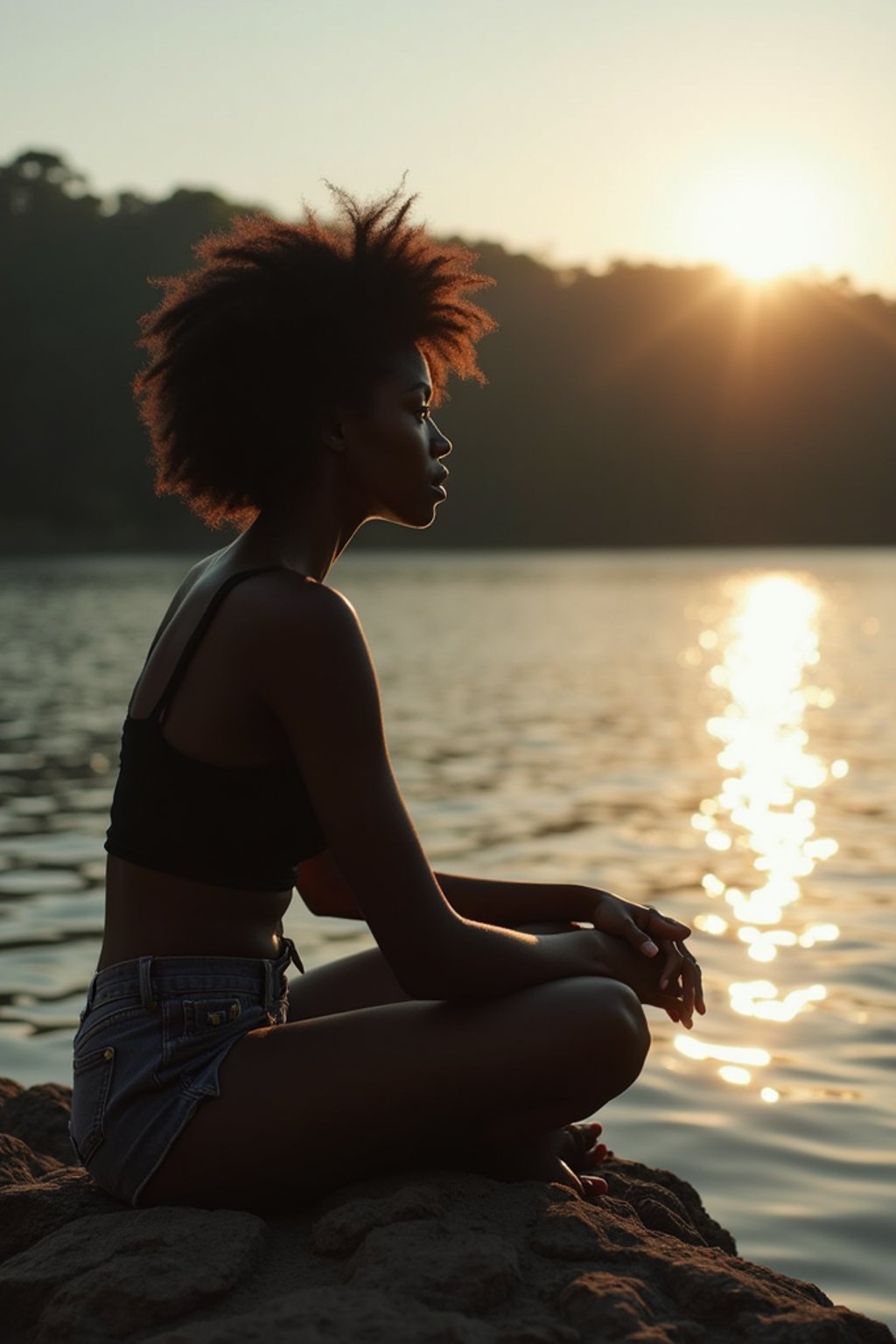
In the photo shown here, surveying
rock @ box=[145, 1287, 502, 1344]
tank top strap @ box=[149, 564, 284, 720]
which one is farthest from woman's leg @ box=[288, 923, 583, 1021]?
rock @ box=[145, 1287, 502, 1344]

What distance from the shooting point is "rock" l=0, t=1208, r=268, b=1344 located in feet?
8.07

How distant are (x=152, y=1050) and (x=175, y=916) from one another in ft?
0.72

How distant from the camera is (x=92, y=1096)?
2859 mm

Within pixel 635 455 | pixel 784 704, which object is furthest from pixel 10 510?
pixel 784 704

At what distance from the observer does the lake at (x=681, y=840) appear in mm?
4656

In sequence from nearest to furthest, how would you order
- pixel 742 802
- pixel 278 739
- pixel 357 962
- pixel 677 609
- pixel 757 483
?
pixel 278 739 → pixel 357 962 → pixel 742 802 → pixel 677 609 → pixel 757 483

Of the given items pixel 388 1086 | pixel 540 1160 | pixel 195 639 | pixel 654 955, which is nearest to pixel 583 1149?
pixel 540 1160

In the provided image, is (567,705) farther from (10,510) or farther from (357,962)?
(10,510)

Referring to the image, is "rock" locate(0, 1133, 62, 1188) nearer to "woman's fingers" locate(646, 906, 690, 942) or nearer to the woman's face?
"woman's fingers" locate(646, 906, 690, 942)

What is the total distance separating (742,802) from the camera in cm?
1164

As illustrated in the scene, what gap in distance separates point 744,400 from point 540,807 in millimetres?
93385

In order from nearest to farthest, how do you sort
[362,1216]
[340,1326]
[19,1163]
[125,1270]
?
[340,1326] → [125,1270] → [362,1216] → [19,1163]

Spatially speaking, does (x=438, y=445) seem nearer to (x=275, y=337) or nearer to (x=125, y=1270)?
(x=275, y=337)

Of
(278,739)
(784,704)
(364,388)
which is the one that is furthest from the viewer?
(784,704)
